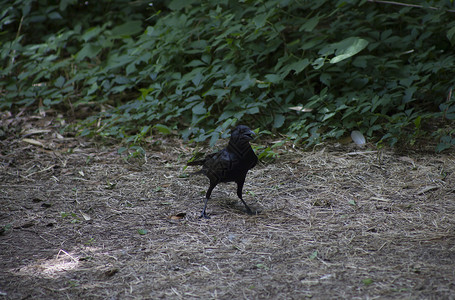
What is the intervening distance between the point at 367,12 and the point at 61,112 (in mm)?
4303

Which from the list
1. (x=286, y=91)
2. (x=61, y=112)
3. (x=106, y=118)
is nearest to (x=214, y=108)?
(x=286, y=91)

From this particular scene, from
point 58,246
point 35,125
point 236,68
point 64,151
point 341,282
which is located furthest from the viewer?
point 35,125

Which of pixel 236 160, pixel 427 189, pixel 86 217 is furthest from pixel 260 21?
pixel 86 217

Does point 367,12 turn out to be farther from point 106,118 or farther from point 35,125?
point 35,125

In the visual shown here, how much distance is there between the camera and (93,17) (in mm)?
7219

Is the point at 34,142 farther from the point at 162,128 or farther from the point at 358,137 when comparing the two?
the point at 358,137

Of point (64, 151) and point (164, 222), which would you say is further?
point (64, 151)

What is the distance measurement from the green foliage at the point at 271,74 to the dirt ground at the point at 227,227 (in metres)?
0.45

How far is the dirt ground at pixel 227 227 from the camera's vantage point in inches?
89.7

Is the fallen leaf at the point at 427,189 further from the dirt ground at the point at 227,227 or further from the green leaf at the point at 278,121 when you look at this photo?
the green leaf at the point at 278,121

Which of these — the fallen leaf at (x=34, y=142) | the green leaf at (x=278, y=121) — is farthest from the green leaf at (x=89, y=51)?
the green leaf at (x=278, y=121)

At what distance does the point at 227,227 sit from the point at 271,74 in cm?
243

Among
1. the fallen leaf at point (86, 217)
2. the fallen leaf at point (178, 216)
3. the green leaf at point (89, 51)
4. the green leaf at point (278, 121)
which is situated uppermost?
the green leaf at point (89, 51)

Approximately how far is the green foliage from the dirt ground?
45 cm
